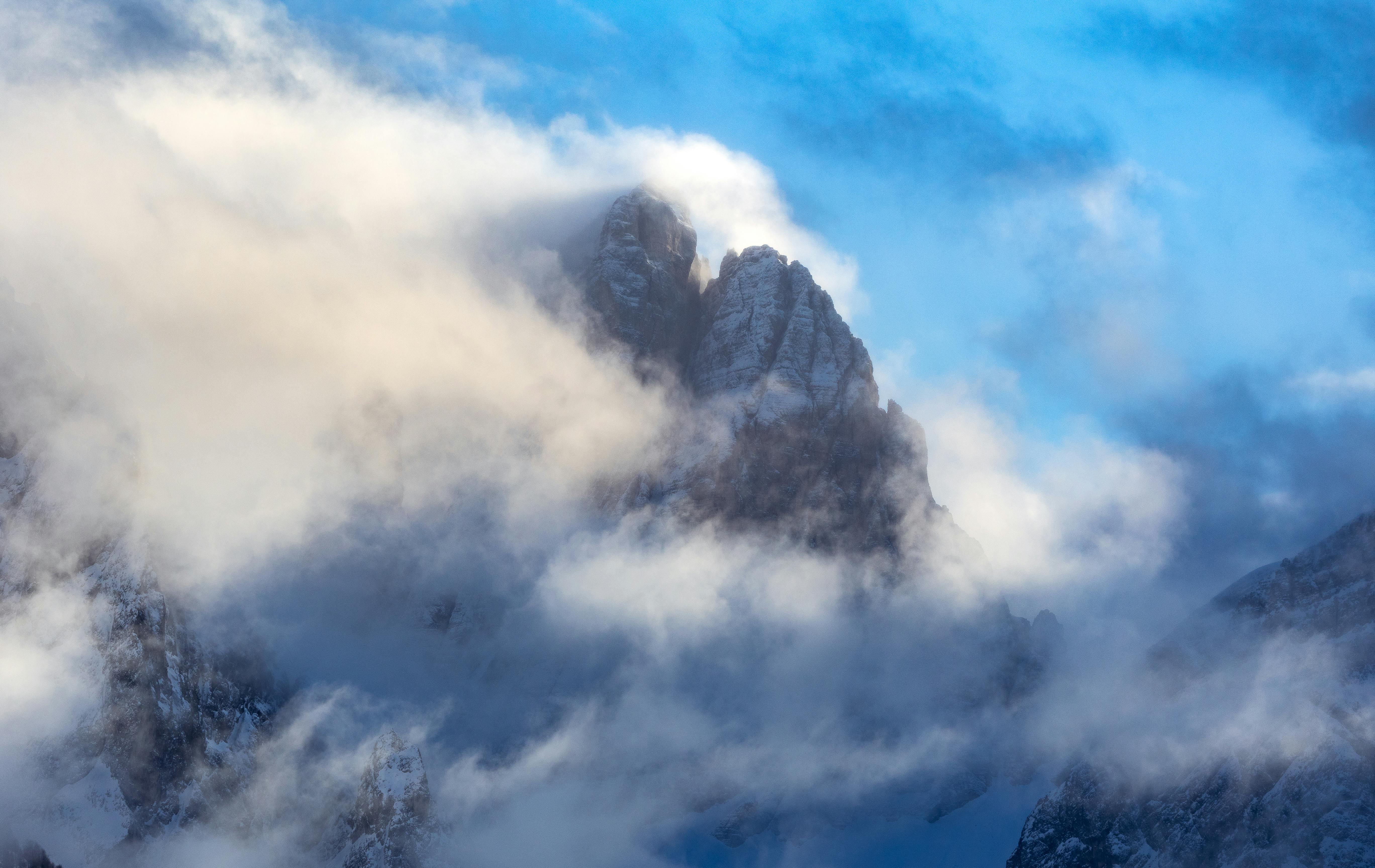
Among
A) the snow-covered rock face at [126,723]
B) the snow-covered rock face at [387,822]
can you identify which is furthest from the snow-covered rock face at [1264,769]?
the snow-covered rock face at [126,723]

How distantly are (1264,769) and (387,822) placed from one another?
11030 centimetres

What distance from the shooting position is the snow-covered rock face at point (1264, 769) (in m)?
117

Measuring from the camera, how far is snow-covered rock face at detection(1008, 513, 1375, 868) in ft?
384

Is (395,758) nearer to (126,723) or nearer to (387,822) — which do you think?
(387,822)

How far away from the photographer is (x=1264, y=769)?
125 metres

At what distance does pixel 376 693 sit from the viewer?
18212 cm

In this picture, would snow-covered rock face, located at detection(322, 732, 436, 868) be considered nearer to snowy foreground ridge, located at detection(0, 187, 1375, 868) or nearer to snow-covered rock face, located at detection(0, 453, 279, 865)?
snowy foreground ridge, located at detection(0, 187, 1375, 868)

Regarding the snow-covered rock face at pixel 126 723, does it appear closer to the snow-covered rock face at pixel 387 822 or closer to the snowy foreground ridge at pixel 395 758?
the snowy foreground ridge at pixel 395 758

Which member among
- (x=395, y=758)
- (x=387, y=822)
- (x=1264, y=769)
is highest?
(x=395, y=758)

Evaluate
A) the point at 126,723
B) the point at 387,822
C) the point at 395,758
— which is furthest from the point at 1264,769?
the point at 126,723

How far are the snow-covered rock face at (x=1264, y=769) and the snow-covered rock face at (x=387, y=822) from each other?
268 ft

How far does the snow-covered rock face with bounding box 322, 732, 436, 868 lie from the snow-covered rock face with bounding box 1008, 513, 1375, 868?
268 ft

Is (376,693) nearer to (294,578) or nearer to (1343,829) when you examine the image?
(294,578)

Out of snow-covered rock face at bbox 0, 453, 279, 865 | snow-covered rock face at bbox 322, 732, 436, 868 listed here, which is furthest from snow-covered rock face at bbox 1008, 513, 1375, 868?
snow-covered rock face at bbox 0, 453, 279, 865
